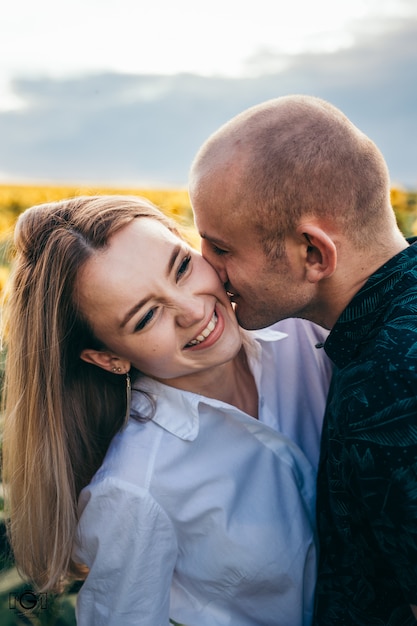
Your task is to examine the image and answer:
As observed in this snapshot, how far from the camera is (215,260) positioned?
7.83ft

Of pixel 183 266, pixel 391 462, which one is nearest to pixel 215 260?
pixel 183 266

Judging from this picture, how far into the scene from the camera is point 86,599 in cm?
241

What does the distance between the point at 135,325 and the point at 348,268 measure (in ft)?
2.45

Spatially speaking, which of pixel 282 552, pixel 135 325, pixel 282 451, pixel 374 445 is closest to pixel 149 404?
pixel 135 325

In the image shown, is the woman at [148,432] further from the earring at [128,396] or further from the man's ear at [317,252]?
the man's ear at [317,252]

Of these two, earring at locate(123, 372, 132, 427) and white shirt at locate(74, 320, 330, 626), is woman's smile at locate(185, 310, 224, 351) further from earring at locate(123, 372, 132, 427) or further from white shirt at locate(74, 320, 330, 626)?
earring at locate(123, 372, 132, 427)

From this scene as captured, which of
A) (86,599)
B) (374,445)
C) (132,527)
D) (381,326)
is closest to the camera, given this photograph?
(374,445)

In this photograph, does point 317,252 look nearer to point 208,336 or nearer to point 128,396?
point 208,336

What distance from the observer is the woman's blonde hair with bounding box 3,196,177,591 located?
2.42 metres

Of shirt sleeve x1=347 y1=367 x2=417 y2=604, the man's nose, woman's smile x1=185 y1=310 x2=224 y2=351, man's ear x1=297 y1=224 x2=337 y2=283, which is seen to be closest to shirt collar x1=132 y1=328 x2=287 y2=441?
woman's smile x1=185 y1=310 x2=224 y2=351

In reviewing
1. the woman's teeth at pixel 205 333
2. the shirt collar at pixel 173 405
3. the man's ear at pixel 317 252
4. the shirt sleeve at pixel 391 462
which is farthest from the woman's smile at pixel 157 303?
the shirt sleeve at pixel 391 462

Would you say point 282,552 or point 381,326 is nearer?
point 381,326

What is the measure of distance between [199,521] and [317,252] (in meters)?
1.04

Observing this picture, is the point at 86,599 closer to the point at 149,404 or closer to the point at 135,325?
the point at 149,404
